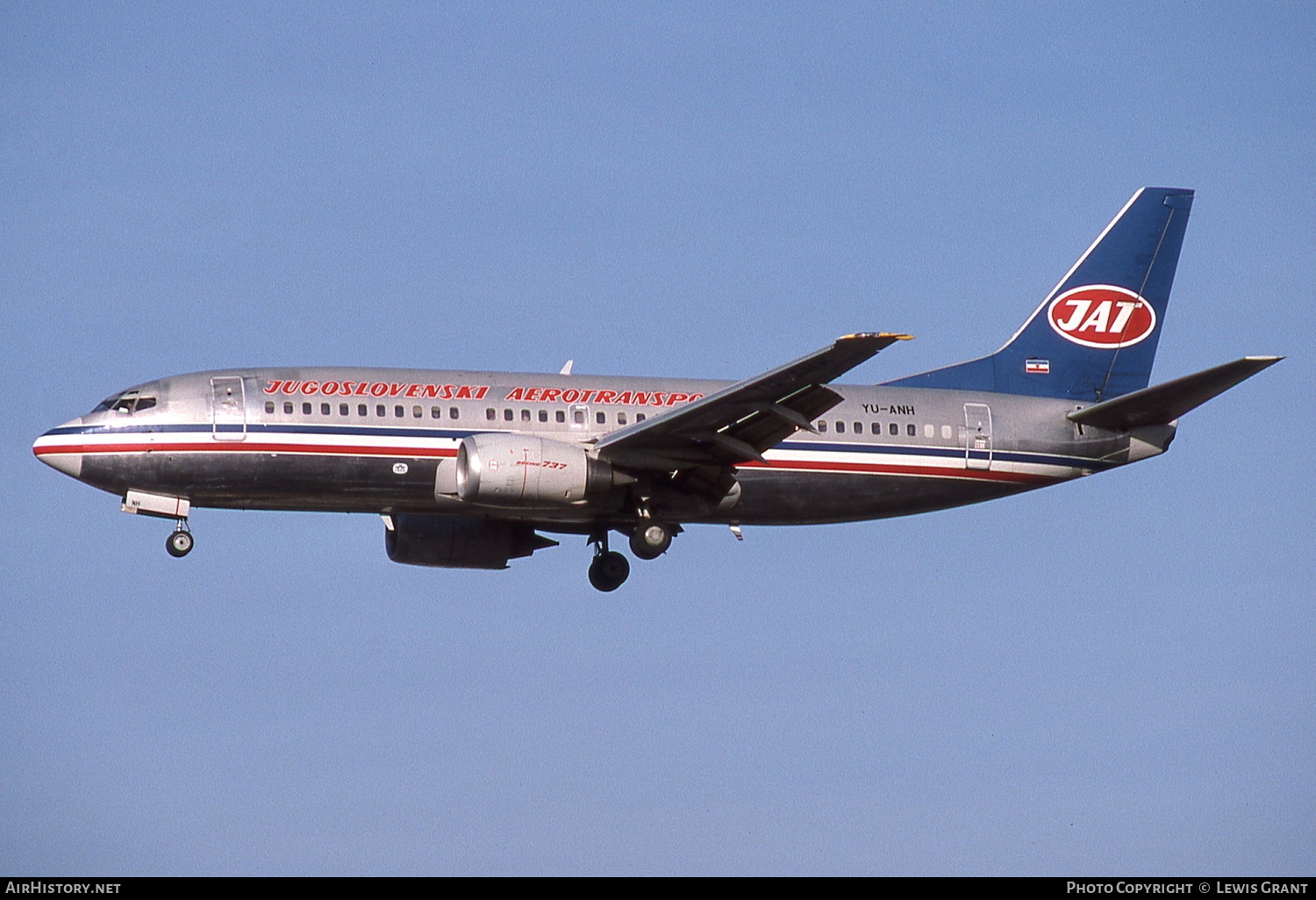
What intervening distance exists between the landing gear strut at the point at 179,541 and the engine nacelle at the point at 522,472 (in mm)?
5894

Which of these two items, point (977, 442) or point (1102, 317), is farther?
point (1102, 317)

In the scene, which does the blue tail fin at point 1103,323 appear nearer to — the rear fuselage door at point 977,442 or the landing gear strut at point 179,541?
the rear fuselage door at point 977,442

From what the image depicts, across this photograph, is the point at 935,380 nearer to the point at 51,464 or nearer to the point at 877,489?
the point at 877,489

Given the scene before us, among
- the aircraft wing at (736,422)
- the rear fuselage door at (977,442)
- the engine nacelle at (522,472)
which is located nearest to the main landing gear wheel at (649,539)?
the aircraft wing at (736,422)

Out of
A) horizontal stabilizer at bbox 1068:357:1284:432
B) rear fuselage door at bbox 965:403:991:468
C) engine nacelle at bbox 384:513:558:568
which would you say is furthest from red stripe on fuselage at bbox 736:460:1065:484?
engine nacelle at bbox 384:513:558:568

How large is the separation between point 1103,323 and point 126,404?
77.0ft

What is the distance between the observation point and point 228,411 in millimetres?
40844

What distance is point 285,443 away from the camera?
40.6 m

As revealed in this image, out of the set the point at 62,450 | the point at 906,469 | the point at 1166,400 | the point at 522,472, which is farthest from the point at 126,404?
the point at 1166,400

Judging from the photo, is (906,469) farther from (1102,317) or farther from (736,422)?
(1102,317)

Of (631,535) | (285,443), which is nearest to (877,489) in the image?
(631,535)

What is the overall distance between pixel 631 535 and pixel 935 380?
8813mm

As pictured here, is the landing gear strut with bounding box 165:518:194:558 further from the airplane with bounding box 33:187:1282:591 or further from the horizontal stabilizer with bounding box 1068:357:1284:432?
the horizontal stabilizer with bounding box 1068:357:1284:432
